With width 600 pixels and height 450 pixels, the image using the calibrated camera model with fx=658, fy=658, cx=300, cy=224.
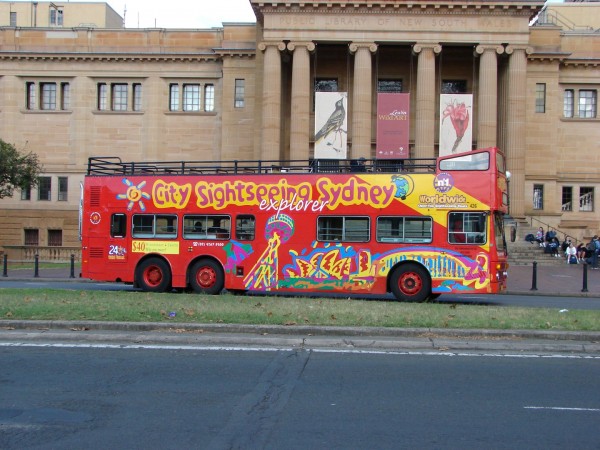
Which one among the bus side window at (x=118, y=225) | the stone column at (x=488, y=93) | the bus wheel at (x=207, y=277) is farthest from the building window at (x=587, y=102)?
the bus side window at (x=118, y=225)

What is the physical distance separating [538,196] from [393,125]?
13.5 metres

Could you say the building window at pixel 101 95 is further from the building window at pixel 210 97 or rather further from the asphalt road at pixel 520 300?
the asphalt road at pixel 520 300

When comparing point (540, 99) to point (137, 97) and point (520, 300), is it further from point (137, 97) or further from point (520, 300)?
point (520, 300)

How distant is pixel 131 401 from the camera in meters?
7.23

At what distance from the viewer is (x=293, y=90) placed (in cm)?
4172

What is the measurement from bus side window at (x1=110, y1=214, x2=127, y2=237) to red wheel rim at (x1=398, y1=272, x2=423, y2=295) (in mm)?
8162

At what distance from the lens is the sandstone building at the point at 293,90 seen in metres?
41.6

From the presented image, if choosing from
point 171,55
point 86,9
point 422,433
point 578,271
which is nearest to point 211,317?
point 422,433

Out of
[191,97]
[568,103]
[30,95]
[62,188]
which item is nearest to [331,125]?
[191,97]

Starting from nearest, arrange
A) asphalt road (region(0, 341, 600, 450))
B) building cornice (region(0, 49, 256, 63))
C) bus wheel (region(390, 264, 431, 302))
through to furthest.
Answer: asphalt road (region(0, 341, 600, 450))
bus wheel (region(390, 264, 431, 302))
building cornice (region(0, 49, 256, 63))

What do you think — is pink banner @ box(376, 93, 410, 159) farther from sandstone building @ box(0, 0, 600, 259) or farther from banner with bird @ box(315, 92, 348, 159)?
banner with bird @ box(315, 92, 348, 159)

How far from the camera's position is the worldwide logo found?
56.7 feet

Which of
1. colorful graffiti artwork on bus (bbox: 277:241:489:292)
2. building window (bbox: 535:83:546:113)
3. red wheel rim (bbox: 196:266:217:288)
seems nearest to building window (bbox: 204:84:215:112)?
building window (bbox: 535:83:546:113)

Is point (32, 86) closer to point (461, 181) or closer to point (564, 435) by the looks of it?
point (461, 181)
